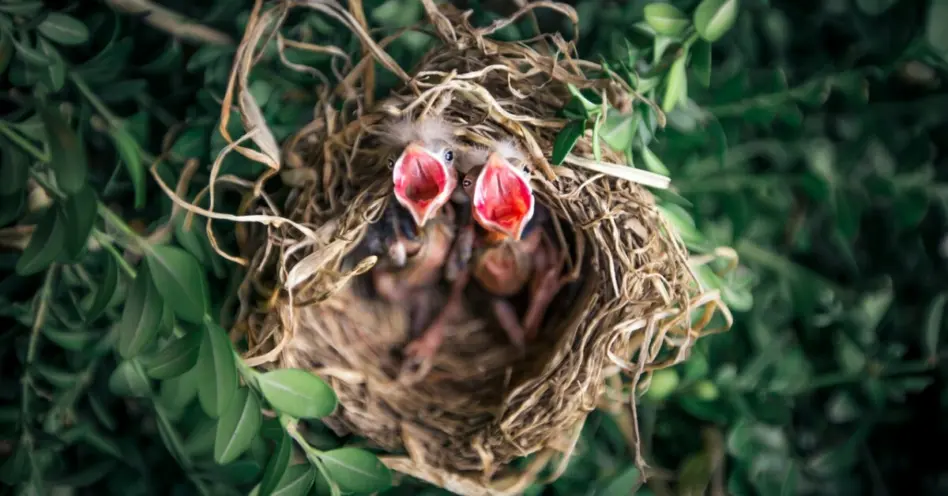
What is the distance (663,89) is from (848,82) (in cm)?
27

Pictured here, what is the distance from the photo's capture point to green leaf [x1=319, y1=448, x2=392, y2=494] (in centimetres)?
70

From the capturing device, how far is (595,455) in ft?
2.90

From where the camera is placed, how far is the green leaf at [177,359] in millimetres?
585

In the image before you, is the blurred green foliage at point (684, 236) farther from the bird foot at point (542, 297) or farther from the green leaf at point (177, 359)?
the bird foot at point (542, 297)

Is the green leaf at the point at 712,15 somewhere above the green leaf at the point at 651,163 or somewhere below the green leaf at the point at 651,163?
above

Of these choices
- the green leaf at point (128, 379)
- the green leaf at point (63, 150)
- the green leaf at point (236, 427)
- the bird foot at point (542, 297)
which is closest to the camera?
the green leaf at point (63, 150)

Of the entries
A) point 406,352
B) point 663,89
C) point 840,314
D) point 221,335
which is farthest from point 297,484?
point 840,314

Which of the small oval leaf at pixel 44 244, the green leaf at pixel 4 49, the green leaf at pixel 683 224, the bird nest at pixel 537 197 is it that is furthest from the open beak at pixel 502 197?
the green leaf at pixel 4 49

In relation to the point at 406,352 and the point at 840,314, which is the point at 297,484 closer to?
the point at 406,352

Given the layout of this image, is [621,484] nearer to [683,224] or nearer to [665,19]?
[683,224]

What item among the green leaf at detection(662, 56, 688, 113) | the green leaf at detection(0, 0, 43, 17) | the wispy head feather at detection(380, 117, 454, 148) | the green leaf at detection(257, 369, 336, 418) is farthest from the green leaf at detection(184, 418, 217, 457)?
the green leaf at detection(662, 56, 688, 113)

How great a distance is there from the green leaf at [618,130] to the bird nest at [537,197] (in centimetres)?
2

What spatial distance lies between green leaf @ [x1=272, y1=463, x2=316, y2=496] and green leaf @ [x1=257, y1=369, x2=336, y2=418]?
70mm

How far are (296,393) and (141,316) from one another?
0.52 feet
